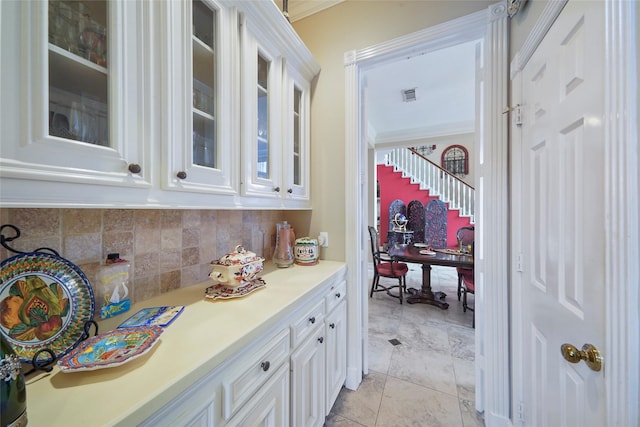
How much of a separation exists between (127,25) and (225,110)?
384mm

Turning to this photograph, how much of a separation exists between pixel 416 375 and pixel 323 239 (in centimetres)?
134

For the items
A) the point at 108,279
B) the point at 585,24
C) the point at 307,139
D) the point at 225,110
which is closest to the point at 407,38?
the point at 307,139

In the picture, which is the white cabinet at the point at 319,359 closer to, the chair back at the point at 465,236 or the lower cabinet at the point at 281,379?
the lower cabinet at the point at 281,379

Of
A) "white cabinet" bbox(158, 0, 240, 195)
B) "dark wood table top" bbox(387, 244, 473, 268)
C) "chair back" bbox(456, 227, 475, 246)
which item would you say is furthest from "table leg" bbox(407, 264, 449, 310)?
"white cabinet" bbox(158, 0, 240, 195)

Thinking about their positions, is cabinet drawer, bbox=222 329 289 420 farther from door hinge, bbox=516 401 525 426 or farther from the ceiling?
the ceiling

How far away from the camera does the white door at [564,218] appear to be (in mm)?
625

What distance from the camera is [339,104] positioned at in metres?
1.73

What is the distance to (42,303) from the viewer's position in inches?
24.9

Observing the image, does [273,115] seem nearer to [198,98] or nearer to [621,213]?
[198,98]

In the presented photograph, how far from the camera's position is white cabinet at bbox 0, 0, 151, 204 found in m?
0.49

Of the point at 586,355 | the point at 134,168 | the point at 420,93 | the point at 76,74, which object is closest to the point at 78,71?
the point at 76,74

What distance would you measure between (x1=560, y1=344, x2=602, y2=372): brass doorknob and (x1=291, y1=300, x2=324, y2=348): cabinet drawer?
3.06 ft

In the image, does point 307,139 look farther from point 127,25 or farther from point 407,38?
point 127,25

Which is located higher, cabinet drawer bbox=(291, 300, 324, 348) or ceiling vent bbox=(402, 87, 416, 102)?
ceiling vent bbox=(402, 87, 416, 102)
